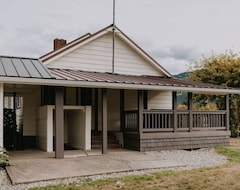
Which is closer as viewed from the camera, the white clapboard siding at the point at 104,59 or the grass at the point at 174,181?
the grass at the point at 174,181

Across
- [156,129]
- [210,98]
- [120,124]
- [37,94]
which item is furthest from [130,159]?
[210,98]

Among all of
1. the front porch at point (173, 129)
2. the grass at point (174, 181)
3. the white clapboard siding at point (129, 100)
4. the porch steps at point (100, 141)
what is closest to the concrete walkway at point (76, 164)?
the grass at point (174, 181)

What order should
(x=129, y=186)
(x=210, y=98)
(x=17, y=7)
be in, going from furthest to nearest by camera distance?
(x=210, y=98)
(x=17, y=7)
(x=129, y=186)

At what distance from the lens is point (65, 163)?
1017 cm

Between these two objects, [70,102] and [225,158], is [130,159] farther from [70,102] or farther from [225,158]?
[70,102]

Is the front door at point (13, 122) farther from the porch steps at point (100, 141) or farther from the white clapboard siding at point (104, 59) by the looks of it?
the porch steps at point (100, 141)

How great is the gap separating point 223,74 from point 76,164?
15394 millimetres

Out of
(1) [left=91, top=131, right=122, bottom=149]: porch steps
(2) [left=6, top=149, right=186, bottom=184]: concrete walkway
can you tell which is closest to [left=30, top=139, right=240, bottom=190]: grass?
(2) [left=6, top=149, right=186, bottom=184]: concrete walkway

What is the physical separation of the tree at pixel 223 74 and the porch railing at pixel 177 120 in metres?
6.90

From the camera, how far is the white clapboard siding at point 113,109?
16109 millimetres

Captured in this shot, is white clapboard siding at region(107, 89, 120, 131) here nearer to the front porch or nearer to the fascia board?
the front porch

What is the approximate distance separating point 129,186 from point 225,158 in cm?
596

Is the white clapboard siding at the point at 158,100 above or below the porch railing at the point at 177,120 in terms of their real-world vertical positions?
above

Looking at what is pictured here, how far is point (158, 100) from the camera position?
17.3 m
